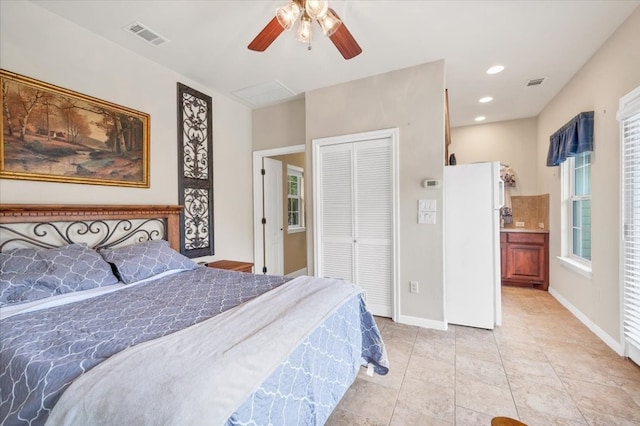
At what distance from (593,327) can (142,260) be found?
14.1ft

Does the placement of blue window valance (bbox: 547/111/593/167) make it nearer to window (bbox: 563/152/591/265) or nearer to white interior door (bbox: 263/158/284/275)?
window (bbox: 563/152/591/265)

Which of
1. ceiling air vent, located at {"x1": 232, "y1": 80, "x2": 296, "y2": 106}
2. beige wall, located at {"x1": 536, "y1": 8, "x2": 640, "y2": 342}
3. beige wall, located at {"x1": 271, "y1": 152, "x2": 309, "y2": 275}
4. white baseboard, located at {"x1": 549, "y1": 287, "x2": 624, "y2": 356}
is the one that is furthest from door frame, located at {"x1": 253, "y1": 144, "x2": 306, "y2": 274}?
white baseboard, located at {"x1": 549, "y1": 287, "x2": 624, "y2": 356}

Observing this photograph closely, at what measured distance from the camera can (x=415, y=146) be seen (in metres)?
2.97

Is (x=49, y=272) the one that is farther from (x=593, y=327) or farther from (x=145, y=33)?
(x=593, y=327)

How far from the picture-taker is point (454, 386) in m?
1.94

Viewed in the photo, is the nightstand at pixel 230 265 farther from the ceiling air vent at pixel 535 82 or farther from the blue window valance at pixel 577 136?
the ceiling air vent at pixel 535 82

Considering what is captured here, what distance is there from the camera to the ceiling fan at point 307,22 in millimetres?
1677

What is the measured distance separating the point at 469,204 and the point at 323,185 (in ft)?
5.53

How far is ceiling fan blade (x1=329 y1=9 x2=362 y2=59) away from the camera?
1818 mm

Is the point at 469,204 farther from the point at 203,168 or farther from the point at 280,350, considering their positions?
the point at 203,168

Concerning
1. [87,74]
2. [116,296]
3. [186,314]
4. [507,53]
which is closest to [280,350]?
[186,314]

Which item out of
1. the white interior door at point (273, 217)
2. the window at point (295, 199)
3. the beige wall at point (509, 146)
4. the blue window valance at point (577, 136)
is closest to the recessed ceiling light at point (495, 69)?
the blue window valance at point (577, 136)

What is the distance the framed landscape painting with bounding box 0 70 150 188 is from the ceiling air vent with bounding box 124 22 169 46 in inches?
A: 26.2

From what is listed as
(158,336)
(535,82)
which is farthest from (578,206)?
(158,336)
